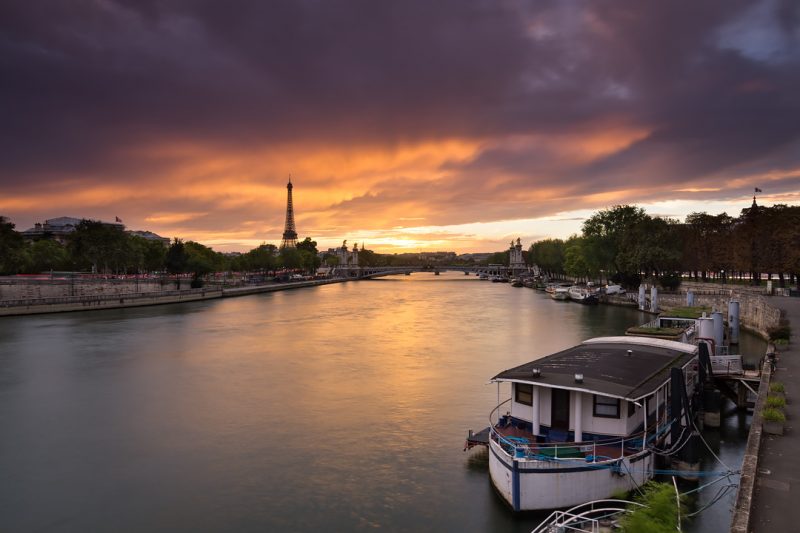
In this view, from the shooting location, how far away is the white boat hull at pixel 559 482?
15.2 m

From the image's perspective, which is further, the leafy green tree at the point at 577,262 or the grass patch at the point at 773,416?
the leafy green tree at the point at 577,262

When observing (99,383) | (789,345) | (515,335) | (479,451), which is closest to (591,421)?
(479,451)

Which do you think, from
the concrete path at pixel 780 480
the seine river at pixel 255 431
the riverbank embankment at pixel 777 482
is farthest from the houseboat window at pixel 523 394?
the concrete path at pixel 780 480

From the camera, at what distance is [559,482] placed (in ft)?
50.0

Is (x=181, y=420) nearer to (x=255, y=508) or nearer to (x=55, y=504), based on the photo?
(x=55, y=504)

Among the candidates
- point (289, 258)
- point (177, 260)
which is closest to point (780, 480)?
point (177, 260)

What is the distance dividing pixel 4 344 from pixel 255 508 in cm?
4413

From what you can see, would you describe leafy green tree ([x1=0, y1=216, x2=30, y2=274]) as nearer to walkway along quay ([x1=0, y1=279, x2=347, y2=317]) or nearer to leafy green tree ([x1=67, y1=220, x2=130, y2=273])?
leafy green tree ([x1=67, y1=220, x2=130, y2=273])

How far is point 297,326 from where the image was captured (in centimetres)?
6419

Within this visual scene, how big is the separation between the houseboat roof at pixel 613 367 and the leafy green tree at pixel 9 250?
92549 millimetres

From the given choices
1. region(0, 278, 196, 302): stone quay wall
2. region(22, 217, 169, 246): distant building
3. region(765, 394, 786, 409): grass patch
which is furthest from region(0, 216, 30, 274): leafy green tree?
region(765, 394, 786, 409): grass patch

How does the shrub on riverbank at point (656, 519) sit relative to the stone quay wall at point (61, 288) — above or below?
below

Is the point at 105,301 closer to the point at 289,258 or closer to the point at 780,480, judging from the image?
the point at 780,480

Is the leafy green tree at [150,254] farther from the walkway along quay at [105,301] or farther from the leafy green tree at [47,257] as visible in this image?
the walkway along quay at [105,301]
